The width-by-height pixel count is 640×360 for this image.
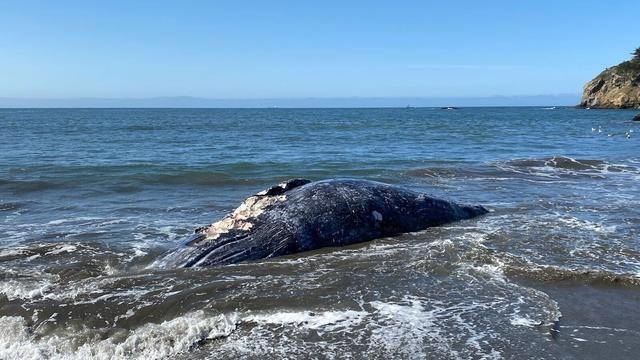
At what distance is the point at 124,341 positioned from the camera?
5.04m

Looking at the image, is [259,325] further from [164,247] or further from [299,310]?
[164,247]

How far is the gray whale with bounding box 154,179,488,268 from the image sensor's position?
7.39 m

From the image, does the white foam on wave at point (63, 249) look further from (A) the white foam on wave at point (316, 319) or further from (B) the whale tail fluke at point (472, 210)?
(B) the whale tail fluke at point (472, 210)

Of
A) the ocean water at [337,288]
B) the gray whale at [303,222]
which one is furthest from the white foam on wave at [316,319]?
the gray whale at [303,222]

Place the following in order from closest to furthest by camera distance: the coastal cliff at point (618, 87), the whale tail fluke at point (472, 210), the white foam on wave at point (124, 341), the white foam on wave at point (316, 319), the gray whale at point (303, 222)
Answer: the white foam on wave at point (124, 341) → the white foam on wave at point (316, 319) → the gray whale at point (303, 222) → the whale tail fluke at point (472, 210) → the coastal cliff at point (618, 87)

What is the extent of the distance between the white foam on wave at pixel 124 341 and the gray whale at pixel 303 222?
6.25ft

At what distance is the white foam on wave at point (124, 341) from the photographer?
4.84 m

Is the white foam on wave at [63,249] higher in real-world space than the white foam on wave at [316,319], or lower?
lower

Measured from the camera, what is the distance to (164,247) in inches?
336

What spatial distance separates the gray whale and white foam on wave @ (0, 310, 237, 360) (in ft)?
6.25

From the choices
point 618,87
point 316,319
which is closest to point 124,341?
point 316,319

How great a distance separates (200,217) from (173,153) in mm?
15903

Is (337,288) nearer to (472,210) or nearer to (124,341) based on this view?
(124,341)

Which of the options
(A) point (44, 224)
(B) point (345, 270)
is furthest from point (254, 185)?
(B) point (345, 270)
